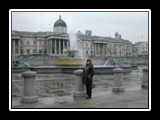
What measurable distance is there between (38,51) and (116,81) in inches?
3614

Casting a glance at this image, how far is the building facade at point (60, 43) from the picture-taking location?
94625 mm

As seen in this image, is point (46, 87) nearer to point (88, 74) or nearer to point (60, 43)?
point (88, 74)

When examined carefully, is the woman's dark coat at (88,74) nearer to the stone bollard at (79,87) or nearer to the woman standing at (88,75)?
the woman standing at (88,75)

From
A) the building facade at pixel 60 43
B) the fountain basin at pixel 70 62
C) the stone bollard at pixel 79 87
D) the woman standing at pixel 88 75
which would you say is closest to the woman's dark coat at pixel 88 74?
the woman standing at pixel 88 75

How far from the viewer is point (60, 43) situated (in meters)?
98.0

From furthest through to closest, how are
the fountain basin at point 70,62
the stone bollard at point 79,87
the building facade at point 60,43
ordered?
the building facade at point 60,43, the fountain basin at point 70,62, the stone bollard at point 79,87

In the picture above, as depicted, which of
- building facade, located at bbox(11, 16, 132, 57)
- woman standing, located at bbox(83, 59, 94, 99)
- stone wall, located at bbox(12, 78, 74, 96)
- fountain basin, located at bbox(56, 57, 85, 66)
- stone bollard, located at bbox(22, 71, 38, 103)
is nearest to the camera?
stone bollard, located at bbox(22, 71, 38, 103)

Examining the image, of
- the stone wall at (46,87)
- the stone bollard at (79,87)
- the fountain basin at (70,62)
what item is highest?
the fountain basin at (70,62)

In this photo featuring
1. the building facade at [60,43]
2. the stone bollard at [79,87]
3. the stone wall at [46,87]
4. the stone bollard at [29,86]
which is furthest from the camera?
the building facade at [60,43]

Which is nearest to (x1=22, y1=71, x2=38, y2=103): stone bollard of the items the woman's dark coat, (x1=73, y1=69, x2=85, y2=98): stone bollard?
(x1=73, y1=69, x2=85, y2=98): stone bollard

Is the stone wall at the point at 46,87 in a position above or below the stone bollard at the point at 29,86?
below

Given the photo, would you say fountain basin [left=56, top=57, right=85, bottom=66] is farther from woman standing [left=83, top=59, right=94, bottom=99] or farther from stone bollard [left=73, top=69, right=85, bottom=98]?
woman standing [left=83, top=59, right=94, bottom=99]

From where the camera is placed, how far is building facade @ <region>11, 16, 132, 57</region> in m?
94.6

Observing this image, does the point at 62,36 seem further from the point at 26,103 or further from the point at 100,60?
the point at 26,103
